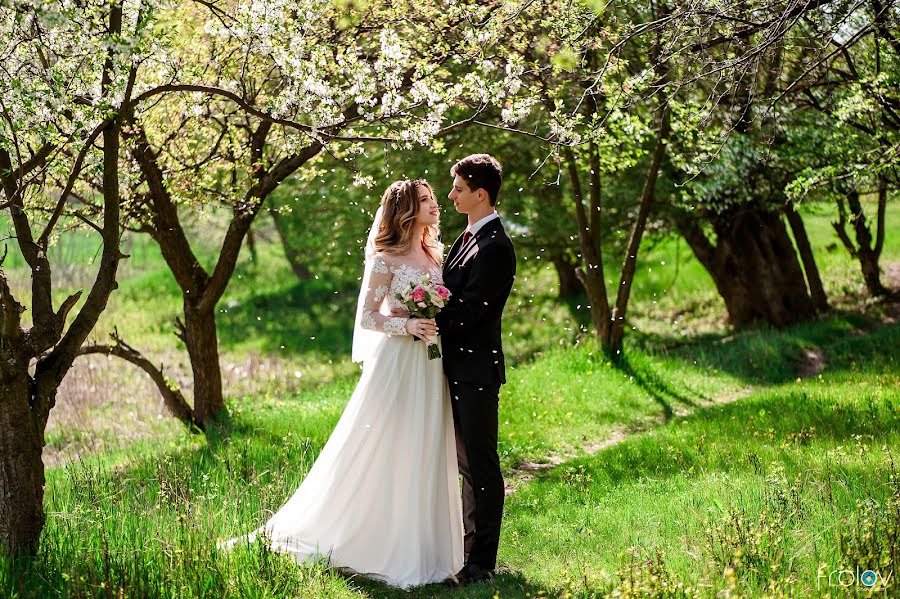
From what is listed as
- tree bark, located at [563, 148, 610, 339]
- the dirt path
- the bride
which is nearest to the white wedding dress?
the bride

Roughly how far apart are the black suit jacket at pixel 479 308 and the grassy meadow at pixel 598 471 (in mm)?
1349

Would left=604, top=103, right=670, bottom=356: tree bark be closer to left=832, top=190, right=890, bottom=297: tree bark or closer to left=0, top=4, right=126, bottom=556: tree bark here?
left=832, top=190, right=890, bottom=297: tree bark

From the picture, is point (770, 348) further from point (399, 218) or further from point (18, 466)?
point (18, 466)

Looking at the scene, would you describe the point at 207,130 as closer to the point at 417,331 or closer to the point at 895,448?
the point at 417,331

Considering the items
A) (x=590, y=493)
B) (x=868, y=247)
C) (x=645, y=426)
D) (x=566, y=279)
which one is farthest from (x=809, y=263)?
(x=590, y=493)

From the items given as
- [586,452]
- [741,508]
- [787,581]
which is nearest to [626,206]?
[586,452]

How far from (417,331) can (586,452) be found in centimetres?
427

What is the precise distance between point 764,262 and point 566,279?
5.09 m

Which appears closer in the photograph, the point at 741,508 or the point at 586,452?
the point at 741,508

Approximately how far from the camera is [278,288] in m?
27.0

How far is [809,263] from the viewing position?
646 inches

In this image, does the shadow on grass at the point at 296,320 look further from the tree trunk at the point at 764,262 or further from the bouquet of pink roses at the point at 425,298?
the bouquet of pink roses at the point at 425,298

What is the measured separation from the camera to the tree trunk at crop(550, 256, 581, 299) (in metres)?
19.9

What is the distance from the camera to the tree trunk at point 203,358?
34.8 feet
